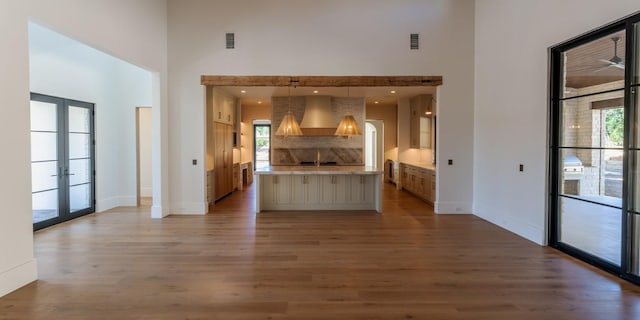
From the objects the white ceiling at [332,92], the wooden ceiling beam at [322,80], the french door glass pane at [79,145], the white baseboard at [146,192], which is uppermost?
the white ceiling at [332,92]

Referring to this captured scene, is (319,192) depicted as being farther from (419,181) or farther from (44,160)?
(44,160)

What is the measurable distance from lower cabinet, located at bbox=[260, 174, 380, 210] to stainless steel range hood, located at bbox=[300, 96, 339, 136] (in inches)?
102

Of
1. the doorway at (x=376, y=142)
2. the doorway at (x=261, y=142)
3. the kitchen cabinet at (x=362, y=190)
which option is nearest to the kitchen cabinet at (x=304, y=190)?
the kitchen cabinet at (x=362, y=190)

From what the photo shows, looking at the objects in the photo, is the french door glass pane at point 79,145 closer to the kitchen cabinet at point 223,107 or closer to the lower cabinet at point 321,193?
the kitchen cabinet at point 223,107

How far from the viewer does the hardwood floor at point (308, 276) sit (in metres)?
2.84

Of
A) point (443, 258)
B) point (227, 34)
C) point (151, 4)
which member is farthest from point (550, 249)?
point (151, 4)

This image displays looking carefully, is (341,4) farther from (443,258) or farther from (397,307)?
(397,307)

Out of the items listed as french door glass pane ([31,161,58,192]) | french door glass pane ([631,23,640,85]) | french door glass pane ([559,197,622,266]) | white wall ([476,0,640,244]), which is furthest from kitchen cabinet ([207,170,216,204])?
french door glass pane ([631,23,640,85])

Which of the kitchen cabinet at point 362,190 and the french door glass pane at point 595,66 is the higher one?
A: the french door glass pane at point 595,66

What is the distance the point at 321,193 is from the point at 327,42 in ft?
9.78

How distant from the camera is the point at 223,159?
28.0ft

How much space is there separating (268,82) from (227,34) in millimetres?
1194

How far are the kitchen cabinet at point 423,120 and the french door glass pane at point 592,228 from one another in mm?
4869

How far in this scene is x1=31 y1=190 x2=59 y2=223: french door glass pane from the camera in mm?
5602
